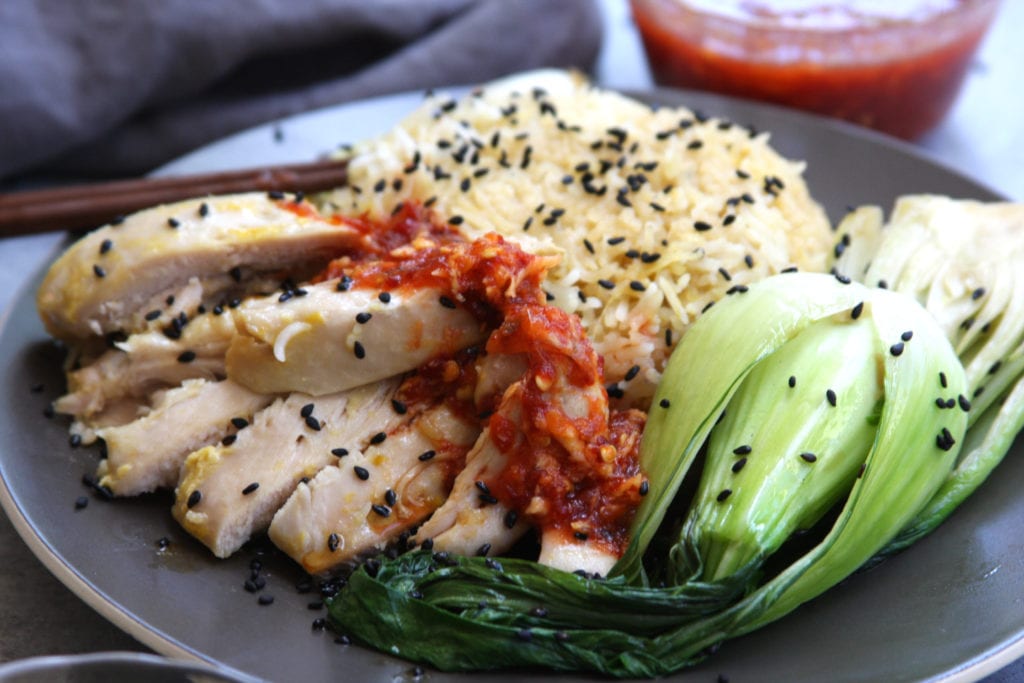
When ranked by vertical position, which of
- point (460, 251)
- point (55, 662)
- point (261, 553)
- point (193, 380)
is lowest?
point (261, 553)

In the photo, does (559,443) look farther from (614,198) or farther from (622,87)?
(622,87)

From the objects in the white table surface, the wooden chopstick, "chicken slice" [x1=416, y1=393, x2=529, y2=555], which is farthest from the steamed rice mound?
the white table surface

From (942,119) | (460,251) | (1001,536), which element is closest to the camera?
(1001,536)

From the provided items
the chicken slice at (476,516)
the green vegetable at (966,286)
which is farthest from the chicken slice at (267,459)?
the green vegetable at (966,286)

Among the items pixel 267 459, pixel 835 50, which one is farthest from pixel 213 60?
pixel 835 50

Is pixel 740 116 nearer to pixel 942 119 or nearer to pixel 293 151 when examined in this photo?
pixel 942 119

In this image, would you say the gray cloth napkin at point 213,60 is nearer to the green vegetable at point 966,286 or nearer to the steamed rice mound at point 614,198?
the steamed rice mound at point 614,198

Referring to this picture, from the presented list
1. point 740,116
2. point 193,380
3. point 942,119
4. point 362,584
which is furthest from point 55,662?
point 942,119
